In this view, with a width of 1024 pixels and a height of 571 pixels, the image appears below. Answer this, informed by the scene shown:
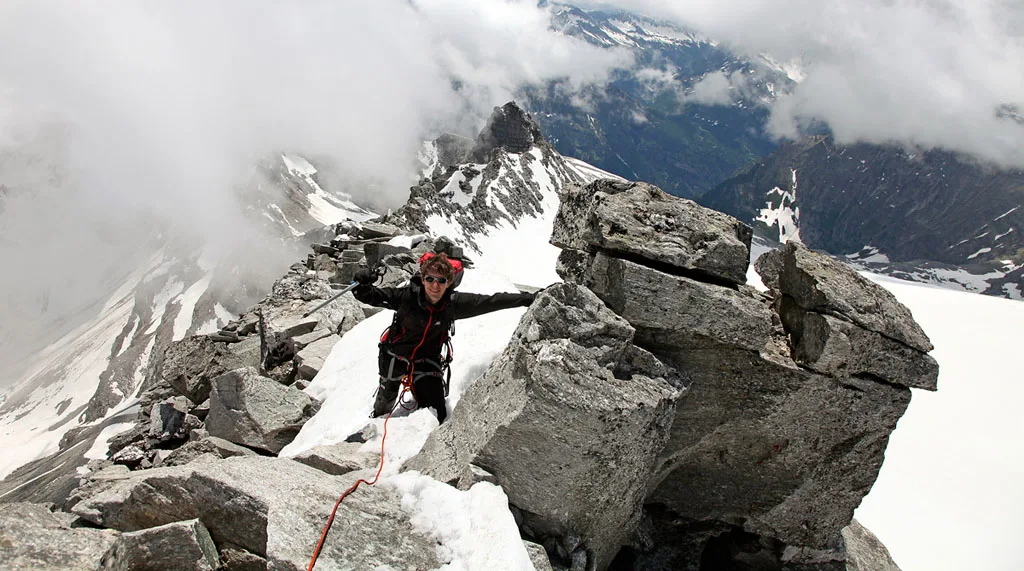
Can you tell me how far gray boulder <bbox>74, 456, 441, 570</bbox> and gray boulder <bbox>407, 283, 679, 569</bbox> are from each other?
110 cm

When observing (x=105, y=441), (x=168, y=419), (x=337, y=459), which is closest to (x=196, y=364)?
(x=168, y=419)

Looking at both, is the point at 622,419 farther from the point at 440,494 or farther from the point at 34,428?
the point at 34,428

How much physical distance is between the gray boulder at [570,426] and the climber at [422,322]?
161cm

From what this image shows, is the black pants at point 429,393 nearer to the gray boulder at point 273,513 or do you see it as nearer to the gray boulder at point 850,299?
the gray boulder at point 273,513

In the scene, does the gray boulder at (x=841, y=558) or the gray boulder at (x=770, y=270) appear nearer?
the gray boulder at (x=841, y=558)

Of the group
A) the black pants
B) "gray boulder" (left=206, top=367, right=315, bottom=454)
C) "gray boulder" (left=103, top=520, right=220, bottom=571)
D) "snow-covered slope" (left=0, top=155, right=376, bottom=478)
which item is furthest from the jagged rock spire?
"gray boulder" (left=103, top=520, right=220, bottom=571)

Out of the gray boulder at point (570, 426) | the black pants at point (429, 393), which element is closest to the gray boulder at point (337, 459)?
the gray boulder at point (570, 426)

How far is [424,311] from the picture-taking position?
841 centimetres

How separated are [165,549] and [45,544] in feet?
3.10

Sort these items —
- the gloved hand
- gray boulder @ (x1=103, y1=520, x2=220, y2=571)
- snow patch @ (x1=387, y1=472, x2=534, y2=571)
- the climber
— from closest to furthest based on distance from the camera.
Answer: gray boulder @ (x1=103, y1=520, x2=220, y2=571)
snow patch @ (x1=387, y1=472, x2=534, y2=571)
the gloved hand
the climber

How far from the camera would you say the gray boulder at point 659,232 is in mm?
7066

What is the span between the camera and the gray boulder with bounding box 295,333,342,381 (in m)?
13.4

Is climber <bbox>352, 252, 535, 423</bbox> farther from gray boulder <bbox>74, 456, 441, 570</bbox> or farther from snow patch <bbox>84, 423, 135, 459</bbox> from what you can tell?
snow patch <bbox>84, 423, 135, 459</bbox>

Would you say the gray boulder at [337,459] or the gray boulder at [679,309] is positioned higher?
the gray boulder at [679,309]
